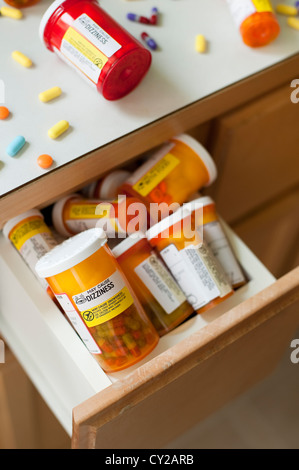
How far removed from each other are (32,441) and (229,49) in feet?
2.29

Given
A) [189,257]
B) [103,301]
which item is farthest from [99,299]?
[189,257]

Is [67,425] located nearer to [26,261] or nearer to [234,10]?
[26,261]

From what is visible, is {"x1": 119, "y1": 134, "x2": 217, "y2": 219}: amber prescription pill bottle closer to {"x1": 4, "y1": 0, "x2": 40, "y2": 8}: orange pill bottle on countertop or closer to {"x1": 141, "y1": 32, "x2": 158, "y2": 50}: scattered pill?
{"x1": 141, "y1": 32, "x2": 158, "y2": 50}: scattered pill

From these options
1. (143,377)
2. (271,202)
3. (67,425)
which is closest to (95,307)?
(143,377)

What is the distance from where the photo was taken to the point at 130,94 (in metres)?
0.74

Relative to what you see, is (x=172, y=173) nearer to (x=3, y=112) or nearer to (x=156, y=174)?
(x=156, y=174)

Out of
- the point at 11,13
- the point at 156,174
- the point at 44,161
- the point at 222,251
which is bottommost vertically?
the point at 222,251

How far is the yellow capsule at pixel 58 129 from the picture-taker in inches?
27.1

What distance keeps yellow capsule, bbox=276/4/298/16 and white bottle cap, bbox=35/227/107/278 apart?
1.32 feet

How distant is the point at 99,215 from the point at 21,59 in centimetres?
20

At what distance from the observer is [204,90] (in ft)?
2.45

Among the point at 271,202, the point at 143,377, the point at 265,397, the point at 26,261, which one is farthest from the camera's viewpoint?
the point at 265,397

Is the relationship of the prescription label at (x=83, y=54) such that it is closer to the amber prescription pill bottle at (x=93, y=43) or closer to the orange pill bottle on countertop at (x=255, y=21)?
the amber prescription pill bottle at (x=93, y=43)

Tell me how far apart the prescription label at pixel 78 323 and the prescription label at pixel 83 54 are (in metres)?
0.24
